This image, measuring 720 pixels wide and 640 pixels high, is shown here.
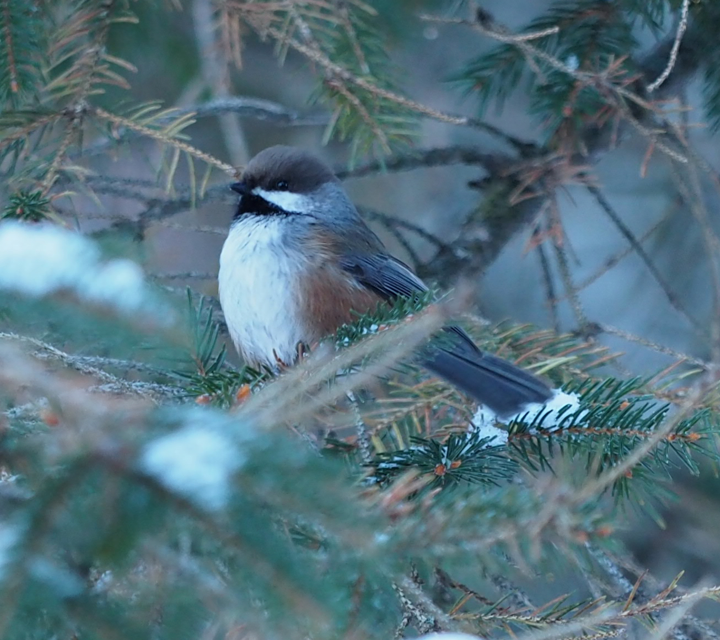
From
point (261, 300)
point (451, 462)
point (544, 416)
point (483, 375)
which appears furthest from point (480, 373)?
point (261, 300)

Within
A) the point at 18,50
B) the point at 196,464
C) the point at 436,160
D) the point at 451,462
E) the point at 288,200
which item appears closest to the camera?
the point at 196,464

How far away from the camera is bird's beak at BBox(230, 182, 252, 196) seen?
3.27m

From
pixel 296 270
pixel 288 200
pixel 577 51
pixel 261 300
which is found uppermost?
pixel 577 51

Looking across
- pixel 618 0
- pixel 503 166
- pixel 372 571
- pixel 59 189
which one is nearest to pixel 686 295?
pixel 503 166

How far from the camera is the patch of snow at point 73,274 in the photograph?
4.27 feet

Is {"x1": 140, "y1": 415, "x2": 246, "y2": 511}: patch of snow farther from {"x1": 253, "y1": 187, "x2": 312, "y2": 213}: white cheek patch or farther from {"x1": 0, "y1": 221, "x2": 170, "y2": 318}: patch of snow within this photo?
{"x1": 253, "y1": 187, "x2": 312, "y2": 213}: white cheek patch

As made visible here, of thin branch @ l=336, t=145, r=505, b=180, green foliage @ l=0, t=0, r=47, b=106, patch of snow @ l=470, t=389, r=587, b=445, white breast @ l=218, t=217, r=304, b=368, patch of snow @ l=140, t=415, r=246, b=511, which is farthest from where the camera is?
thin branch @ l=336, t=145, r=505, b=180

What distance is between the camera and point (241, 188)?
3289mm

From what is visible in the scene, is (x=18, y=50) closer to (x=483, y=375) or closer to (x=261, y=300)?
(x=261, y=300)

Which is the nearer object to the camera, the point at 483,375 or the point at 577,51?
the point at 483,375

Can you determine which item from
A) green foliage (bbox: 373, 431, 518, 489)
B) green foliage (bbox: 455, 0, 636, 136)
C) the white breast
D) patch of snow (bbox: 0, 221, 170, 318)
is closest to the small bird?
the white breast

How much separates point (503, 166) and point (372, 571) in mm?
2709

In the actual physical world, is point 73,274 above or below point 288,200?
above

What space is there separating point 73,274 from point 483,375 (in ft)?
4.96
